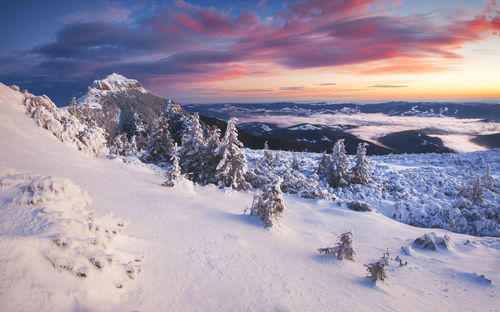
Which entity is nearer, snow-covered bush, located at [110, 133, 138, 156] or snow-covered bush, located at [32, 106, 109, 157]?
snow-covered bush, located at [32, 106, 109, 157]

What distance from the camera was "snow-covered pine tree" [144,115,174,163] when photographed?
1177 inches

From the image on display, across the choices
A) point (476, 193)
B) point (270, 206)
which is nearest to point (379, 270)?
point (270, 206)

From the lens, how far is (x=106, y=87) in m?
162

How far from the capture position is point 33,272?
4074 millimetres

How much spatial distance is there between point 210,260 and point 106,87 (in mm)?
194373

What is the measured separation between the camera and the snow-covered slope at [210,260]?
4.38 meters

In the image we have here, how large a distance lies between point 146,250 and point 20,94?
69.2ft

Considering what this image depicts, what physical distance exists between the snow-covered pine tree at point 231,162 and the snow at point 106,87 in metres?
148

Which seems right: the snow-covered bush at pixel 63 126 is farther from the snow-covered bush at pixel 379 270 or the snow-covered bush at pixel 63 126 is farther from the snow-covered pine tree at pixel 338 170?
the snow-covered pine tree at pixel 338 170

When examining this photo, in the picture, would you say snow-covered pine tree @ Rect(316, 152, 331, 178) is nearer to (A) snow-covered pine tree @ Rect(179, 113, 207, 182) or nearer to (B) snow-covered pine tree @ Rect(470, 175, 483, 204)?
(B) snow-covered pine tree @ Rect(470, 175, 483, 204)

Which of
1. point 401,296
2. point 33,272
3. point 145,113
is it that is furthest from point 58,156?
point 145,113

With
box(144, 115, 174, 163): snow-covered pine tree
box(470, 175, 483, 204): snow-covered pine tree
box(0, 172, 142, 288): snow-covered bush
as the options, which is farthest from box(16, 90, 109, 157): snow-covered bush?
box(470, 175, 483, 204): snow-covered pine tree

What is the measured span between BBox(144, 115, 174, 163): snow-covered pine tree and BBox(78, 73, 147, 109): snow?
13221 centimetres

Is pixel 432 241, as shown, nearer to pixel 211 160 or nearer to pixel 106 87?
pixel 211 160
